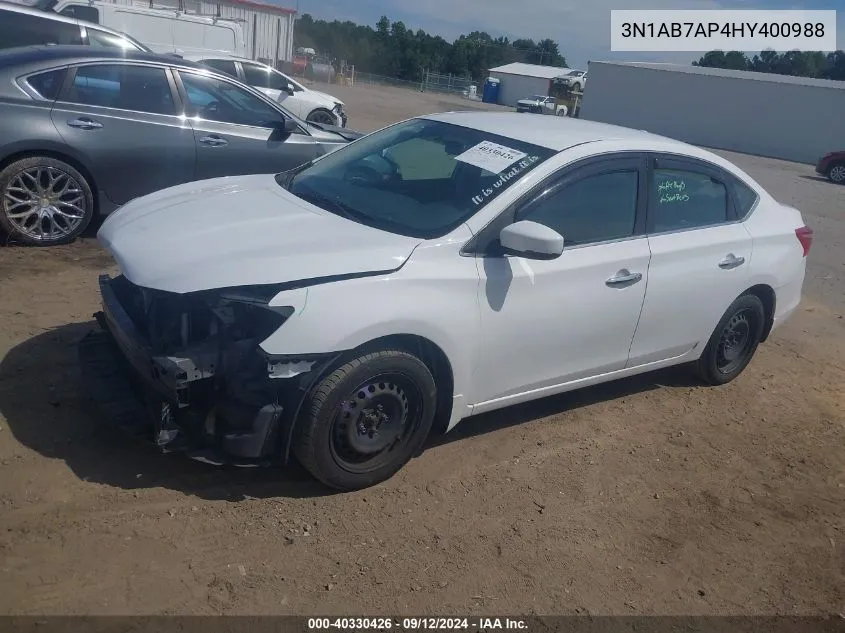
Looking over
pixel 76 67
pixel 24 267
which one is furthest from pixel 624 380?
pixel 76 67

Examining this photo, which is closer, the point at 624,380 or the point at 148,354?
the point at 148,354

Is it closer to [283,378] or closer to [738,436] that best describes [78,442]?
[283,378]

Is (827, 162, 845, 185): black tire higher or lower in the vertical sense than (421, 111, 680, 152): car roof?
higher

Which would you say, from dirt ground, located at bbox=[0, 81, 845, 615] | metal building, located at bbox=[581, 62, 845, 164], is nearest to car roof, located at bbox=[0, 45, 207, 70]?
dirt ground, located at bbox=[0, 81, 845, 615]

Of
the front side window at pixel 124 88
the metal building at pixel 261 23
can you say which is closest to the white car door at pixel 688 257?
the front side window at pixel 124 88

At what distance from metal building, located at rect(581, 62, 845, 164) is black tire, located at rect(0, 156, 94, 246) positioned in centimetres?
3692

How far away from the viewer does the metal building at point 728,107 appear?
119 feet

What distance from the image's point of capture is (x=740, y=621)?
127 inches

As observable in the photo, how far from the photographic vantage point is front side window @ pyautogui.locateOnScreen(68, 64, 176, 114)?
21.5ft

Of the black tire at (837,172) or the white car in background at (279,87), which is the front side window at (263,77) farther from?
the black tire at (837,172)

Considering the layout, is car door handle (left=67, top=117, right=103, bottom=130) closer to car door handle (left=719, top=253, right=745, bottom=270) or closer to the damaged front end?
the damaged front end

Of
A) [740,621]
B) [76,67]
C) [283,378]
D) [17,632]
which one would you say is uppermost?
[76,67]

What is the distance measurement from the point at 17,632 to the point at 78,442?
126 cm

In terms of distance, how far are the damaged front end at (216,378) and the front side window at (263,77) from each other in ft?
39.3
